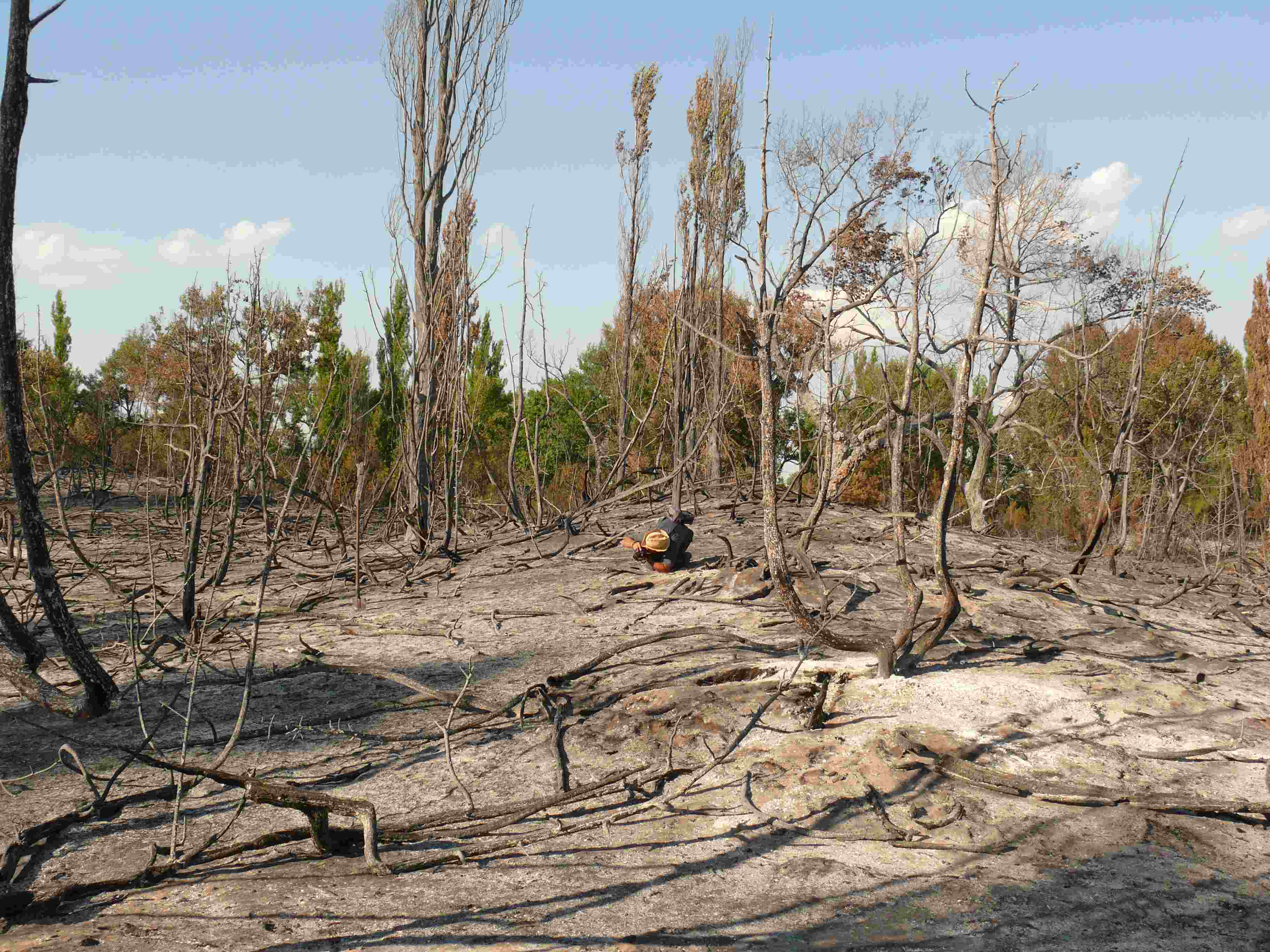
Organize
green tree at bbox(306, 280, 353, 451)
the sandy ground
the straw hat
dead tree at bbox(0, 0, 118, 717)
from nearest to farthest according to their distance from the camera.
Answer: the sandy ground, dead tree at bbox(0, 0, 118, 717), the straw hat, green tree at bbox(306, 280, 353, 451)

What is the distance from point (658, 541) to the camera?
6.65m

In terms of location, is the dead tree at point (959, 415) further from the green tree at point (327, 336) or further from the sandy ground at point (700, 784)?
the green tree at point (327, 336)

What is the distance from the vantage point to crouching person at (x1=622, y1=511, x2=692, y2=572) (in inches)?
262

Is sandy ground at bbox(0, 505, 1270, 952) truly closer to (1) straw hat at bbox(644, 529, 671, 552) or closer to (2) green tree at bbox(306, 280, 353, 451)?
(1) straw hat at bbox(644, 529, 671, 552)

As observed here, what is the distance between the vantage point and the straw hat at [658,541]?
21.8ft

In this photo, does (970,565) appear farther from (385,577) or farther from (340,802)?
(340,802)

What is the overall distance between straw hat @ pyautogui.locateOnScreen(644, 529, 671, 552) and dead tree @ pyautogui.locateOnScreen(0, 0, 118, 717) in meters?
3.71

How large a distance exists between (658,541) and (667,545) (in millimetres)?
71

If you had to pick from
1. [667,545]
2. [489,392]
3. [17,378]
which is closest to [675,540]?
[667,545]

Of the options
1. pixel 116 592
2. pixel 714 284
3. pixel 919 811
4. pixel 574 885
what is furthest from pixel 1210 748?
pixel 714 284

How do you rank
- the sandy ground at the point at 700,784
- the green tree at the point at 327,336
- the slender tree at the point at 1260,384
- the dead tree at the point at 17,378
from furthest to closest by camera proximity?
the green tree at the point at 327,336 → the slender tree at the point at 1260,384 → the dead tree at the point at 17,378 → the sandy ground at the point at 700,784

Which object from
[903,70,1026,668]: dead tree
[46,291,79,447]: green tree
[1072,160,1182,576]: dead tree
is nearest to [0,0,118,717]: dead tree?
[903,70,1026,668]: dead tree

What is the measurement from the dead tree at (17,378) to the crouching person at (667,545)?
374cm

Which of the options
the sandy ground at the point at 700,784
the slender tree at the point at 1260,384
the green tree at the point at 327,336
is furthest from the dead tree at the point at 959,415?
the green tree at the point at 327,336
